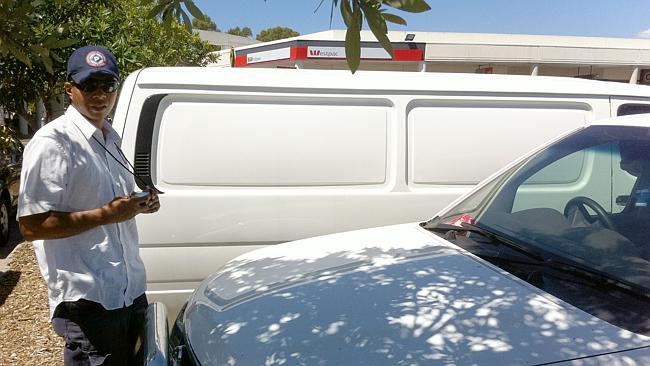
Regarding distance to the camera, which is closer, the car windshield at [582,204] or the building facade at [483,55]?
the car windshield at [582,204]

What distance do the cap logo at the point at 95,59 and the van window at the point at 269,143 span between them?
3.22ft

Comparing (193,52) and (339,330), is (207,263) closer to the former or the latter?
(339,330)

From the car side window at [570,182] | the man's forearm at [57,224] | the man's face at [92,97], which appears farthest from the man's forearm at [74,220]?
the car side window at [570,182]

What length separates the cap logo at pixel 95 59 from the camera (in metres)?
2.08

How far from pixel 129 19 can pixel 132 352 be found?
6773 millimetres

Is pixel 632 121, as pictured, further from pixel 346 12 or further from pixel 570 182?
pixel 346 12

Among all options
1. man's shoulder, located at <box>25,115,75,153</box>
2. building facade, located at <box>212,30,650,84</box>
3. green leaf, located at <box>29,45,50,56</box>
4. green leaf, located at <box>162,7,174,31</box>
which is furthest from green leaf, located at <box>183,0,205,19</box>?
building facade, located at <box>212,30,650,84</box>

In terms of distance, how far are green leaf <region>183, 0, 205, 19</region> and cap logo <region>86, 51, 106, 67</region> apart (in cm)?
45

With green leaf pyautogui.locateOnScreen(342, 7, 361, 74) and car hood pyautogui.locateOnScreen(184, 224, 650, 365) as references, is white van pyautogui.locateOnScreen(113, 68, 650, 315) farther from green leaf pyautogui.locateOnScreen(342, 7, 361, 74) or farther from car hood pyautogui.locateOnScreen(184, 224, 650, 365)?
green leaf pyautogui.locateOnScreen(342, 7, 361, 74)

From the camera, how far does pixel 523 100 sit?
3.57 meters

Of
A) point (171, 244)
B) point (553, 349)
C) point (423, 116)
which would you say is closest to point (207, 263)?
point (171, 244)

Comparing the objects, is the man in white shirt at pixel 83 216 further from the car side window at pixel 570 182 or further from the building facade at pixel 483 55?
the building facade at pixel 483 55

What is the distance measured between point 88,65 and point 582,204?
239 cm

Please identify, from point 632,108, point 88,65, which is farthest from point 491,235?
Result: point 632,108
